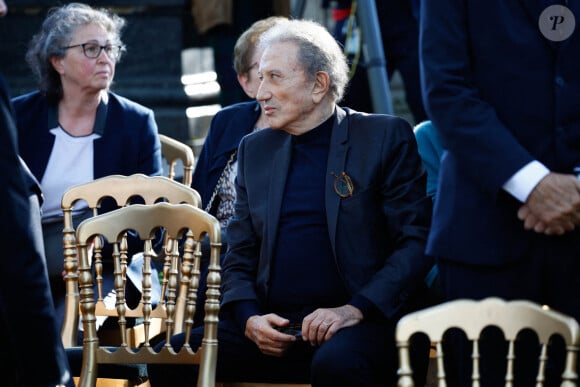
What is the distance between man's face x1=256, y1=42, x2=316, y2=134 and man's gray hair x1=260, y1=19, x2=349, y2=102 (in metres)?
0.02

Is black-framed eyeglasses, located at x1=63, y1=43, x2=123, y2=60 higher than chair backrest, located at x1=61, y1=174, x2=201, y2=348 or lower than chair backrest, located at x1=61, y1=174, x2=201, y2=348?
higher

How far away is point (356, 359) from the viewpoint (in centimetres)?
379

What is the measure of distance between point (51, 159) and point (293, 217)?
1.67 metres

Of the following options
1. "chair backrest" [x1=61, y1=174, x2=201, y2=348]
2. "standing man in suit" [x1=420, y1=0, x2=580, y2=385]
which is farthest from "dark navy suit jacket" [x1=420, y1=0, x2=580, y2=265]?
"chair backrest" [x1=61, y1=174, x2=201, y2=348]

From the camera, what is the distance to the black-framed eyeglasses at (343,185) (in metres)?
4.09

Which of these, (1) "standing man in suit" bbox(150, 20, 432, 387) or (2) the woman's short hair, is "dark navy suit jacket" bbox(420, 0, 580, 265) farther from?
(2) the woman's short hair

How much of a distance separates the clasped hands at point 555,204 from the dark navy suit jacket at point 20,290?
128cm

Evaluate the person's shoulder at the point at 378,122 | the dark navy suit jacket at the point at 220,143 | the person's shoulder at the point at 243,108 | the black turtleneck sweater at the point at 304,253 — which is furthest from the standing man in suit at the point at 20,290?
the person's shoulder at the point at 243,108

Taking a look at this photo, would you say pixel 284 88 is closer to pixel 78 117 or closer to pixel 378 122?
pixel 378 122

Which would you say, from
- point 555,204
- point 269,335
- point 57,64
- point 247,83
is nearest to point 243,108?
point 247,83

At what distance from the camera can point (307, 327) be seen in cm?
390

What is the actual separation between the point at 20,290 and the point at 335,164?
5.46 ft

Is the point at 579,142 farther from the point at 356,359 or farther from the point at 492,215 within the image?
the point at 356,359

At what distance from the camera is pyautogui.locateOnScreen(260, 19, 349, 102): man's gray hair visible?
427 centimetres
